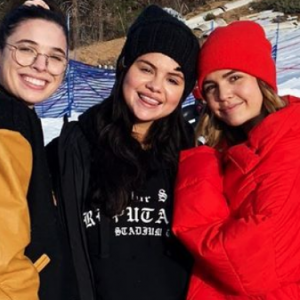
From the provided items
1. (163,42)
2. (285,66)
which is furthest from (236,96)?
(285,66)

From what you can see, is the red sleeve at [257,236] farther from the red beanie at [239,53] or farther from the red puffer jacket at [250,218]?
the red beanie at [239,53]

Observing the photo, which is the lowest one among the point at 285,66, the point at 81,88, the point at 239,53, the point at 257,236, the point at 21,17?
the point at 285,66

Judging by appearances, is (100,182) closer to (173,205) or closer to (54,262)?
(173,205)

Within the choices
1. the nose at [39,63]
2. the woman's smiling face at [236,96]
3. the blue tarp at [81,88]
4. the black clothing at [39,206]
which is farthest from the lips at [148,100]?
the blue tarp at [81,88]

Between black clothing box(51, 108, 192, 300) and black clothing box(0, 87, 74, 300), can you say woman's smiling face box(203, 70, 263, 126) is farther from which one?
black clothing box(0, 87, 74, 300)

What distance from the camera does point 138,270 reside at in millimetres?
2266

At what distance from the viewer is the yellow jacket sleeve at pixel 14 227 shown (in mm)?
1481

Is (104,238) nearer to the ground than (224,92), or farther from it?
nearer to the ground

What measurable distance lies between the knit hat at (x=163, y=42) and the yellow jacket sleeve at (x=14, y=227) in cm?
98

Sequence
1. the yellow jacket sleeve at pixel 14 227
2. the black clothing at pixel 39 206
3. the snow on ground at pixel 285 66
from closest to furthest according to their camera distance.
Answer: the yellow jacket sleeve at pixel 14 227
the black clothing at pixel 39 206
the snow on ground at pixel 285 66

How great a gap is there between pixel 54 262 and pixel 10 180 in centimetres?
40

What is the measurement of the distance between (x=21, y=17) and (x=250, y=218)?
3.52ft

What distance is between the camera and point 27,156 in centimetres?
165

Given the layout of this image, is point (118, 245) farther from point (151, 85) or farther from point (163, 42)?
point (163, 42)
